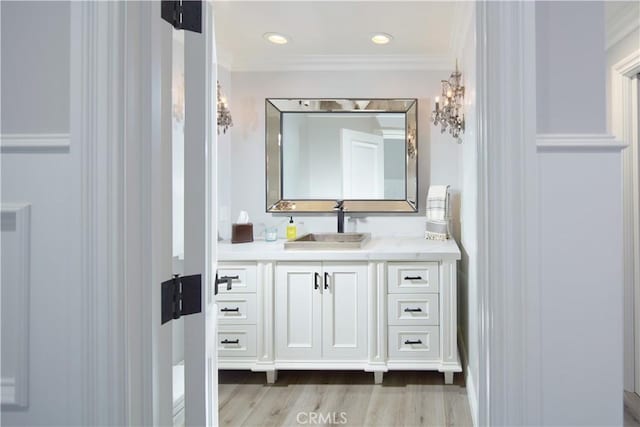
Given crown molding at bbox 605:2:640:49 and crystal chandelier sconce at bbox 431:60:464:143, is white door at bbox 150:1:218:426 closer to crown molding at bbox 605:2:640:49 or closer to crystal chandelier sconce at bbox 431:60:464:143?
crystal chandelier sconce at bbox 431:60:464:143

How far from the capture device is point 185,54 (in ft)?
3.01

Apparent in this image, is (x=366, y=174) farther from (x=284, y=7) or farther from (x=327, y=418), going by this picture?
(x=327, y=418)

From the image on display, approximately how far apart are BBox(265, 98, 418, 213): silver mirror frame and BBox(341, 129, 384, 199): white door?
0.08m

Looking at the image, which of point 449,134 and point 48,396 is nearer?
point 48,396

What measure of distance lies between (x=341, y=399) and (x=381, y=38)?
7.77ft

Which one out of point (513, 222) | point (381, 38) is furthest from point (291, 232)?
point (513, 222)

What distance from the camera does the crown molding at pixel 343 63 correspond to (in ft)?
9.62

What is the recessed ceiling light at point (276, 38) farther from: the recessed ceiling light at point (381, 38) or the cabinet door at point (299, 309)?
the cabinet door at point (299, 309)

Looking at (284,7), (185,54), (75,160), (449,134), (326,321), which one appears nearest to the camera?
(75,160)

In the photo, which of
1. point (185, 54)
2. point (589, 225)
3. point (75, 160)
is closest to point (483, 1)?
point (589, 225)

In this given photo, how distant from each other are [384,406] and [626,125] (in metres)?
2.21

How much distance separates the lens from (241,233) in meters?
2.76

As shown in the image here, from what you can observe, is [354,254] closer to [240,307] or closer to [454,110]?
[240,307]

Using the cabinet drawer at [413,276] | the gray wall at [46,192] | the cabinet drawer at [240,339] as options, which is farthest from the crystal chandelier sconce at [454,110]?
the gray wall at [46,192]
